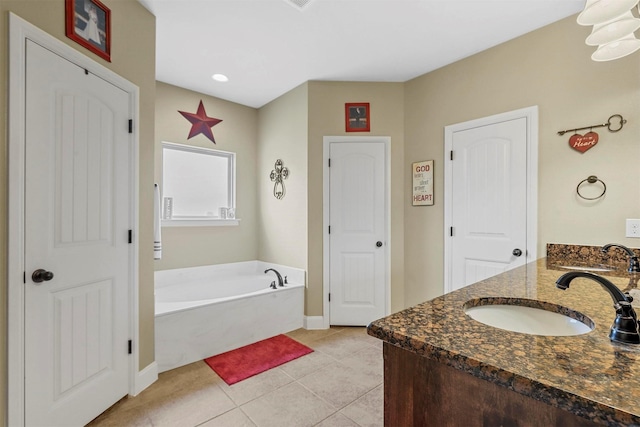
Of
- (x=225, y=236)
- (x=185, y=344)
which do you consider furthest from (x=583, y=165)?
(x=225, y=236)

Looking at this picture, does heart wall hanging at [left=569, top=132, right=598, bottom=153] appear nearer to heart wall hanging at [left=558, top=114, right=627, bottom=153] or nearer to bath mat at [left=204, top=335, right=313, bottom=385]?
heart wall hanging at [left=558, top=114, right=627, bottom=153]

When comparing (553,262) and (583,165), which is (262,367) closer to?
(553,262)

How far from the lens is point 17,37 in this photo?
4.44 ft

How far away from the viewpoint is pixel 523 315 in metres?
1.04

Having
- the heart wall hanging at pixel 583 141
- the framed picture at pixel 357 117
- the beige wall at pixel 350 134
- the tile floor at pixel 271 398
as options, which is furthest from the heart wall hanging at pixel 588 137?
the tile floor at pixel 271 398

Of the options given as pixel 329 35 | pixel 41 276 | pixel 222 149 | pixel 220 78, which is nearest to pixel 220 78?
pixel 220 78

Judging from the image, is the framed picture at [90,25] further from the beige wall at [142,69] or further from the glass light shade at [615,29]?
the glass light shade at [615,29]

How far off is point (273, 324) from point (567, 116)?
9.77 ft

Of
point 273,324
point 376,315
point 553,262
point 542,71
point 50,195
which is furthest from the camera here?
point 376,315

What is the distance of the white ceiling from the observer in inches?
82.8

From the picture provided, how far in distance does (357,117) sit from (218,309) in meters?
2.33

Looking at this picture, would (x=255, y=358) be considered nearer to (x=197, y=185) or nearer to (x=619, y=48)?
(x=197, y=185)

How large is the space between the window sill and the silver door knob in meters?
1.78

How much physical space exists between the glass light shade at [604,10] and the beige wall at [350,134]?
208cm
